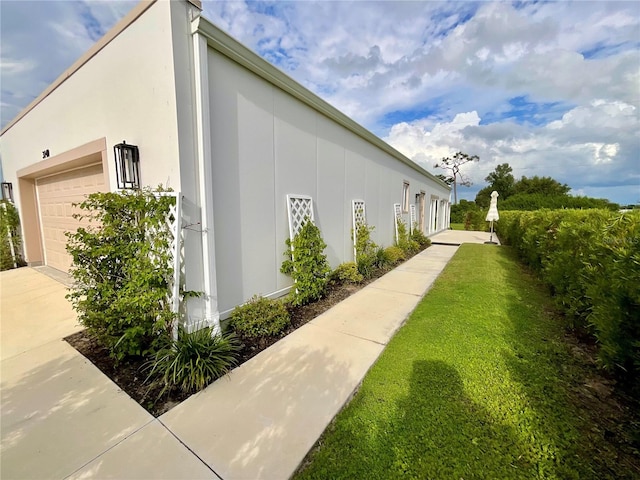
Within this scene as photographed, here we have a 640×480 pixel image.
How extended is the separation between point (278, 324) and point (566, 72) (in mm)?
10616

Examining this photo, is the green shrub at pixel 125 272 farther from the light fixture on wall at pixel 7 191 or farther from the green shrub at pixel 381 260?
the light fixture on wall at pixel 7 191

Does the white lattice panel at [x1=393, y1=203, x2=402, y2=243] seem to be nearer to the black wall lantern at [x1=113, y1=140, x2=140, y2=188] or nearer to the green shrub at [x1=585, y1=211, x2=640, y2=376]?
the green shrub at [x1=585, y1=211, x2=640, y2=376]

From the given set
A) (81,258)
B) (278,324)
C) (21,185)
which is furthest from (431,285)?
(21,185)

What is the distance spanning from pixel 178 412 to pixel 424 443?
200cm

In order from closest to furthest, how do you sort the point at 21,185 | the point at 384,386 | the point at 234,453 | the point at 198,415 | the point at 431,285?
the point at 234,453
the point at 198,415
the point at 384,386
the point at 431,285
the point at 21,185

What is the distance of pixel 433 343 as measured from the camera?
323 centimetres

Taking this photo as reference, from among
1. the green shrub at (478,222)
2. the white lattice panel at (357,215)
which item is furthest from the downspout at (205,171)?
the green shrub at (478,222)

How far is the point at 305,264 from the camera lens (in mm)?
4582

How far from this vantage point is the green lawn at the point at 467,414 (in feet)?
5.50

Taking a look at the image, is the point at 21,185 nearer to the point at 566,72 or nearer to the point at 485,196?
the point at 566,72

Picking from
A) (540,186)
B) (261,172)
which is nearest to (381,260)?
(261,172)

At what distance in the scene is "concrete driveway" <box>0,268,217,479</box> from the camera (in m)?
1.68

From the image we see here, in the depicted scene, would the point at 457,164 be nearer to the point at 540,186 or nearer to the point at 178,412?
the point at 540,186

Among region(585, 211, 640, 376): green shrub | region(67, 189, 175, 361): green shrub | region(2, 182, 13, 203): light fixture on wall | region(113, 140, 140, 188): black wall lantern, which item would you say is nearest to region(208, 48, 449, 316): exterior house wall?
region(67, 189, 175, 361): green shrub
